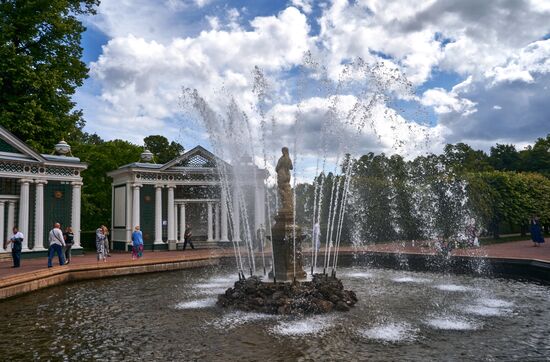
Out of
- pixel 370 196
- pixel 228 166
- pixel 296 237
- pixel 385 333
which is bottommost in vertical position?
pixel 385 333

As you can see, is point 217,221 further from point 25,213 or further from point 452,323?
point 452,323

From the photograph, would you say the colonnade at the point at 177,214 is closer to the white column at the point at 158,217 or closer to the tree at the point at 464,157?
the white column at the point at 158,217

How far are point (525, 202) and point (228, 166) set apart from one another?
24.4 meters

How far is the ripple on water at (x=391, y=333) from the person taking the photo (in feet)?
26.2

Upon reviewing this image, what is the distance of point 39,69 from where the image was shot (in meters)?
25.9

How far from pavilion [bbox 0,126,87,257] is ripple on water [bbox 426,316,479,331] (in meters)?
20.4

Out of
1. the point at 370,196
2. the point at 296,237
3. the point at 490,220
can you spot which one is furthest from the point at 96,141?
the point at 296,237

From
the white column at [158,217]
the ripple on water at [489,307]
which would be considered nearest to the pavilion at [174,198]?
the white column at [158,217]

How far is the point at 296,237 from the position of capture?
12953 millimetres

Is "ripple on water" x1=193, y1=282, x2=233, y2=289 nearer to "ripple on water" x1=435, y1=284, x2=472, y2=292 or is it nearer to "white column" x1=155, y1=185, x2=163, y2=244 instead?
"ripple on water" x1=435, y1=284, x2=472, y2=292

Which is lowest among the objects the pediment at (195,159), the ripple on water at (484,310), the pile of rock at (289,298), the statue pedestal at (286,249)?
the ripple on water at (484,310)

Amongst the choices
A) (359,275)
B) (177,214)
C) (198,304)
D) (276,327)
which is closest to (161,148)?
(177,214)

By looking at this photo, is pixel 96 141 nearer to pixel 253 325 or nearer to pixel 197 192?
pixel 197 192

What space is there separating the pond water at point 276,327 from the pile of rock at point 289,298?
36cm
